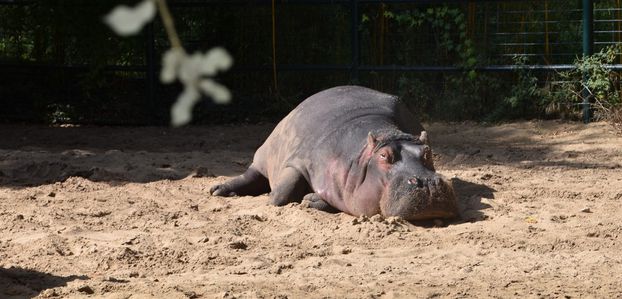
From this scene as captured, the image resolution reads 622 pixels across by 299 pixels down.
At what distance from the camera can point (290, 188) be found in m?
6.68

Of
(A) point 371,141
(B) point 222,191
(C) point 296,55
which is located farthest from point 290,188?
(C) point 296,55

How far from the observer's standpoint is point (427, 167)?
614cm

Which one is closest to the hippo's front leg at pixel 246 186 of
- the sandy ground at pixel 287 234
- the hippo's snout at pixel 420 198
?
the sandy ground at pixel 287 234

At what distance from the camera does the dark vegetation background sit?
36.8ft

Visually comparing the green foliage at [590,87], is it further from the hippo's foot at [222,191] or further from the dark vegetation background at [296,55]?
the hippo's foot at [222,191]

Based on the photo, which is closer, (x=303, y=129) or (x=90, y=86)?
(x=303, y=129)

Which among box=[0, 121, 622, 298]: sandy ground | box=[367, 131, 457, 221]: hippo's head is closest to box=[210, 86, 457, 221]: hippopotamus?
box=[367, 131, 457, 221]: hippo's head

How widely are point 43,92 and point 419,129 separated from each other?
6.03 metres

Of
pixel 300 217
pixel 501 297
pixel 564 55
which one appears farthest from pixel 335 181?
pixel 564 55

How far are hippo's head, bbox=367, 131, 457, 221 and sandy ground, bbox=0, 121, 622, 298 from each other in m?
0.10

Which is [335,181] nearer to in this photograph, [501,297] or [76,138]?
[501,297]

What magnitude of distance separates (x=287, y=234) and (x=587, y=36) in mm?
6008

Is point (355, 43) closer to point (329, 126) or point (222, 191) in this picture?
point (222, 191)

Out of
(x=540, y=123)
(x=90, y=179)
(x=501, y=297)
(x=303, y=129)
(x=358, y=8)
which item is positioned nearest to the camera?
(x=501, y=297)
